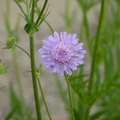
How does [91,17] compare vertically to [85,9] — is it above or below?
above

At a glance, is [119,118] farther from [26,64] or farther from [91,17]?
[91,17]

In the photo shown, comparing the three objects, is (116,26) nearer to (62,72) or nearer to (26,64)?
(62,72)

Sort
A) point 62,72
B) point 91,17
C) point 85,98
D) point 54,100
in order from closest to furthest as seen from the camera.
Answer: point 62,72
point 85,98
point 54,100
point 91,17

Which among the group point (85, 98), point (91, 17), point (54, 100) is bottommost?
point (54, 100)

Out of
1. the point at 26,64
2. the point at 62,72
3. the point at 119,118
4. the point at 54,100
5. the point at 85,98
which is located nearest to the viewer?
the point at 62,72

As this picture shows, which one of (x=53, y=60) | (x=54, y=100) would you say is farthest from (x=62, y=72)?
(x=54, y=100)

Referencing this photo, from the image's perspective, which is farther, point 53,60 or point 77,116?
point 77,116
